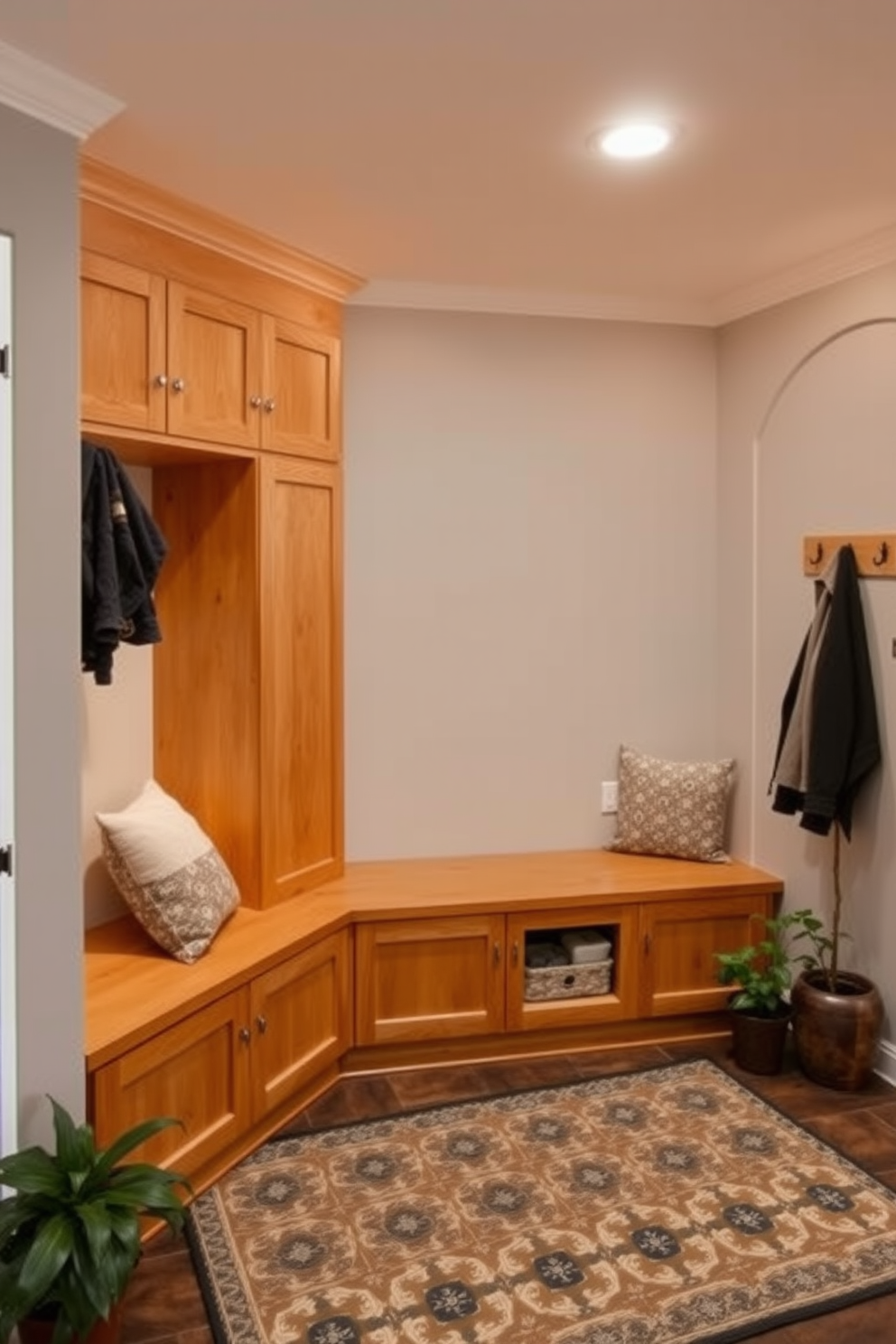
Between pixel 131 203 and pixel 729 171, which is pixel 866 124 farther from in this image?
pixel 131 203

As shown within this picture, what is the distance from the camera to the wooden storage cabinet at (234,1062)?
2.37m

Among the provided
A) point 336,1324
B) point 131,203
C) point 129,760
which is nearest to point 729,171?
point 131,203

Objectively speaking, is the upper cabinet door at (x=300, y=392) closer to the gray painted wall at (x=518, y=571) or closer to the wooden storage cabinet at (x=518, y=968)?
the gray painted wall at (x=518, y=571)

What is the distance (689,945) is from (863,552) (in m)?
1.40

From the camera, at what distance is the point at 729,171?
8.48ft

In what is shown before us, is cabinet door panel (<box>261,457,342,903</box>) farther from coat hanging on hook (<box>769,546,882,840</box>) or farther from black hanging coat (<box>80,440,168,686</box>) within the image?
coat hanging on hook (<box>769,546,882,840</box>)

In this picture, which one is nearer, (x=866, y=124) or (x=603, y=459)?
(x=866, y=124)

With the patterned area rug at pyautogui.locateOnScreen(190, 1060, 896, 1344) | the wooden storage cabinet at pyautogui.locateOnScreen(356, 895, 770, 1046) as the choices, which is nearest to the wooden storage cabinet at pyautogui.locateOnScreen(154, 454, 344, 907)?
the wooden storage cabinet at pyautogui.locateOnScreen(356, 895, 770, 1046)

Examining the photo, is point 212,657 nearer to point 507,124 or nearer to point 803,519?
point 507,124

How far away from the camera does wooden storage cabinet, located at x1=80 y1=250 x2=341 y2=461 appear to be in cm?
258

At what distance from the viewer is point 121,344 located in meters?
2.63

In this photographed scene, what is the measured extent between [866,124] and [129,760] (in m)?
2.58

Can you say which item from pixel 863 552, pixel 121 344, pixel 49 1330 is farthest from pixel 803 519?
pixel 49 1330

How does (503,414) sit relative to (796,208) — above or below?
below
